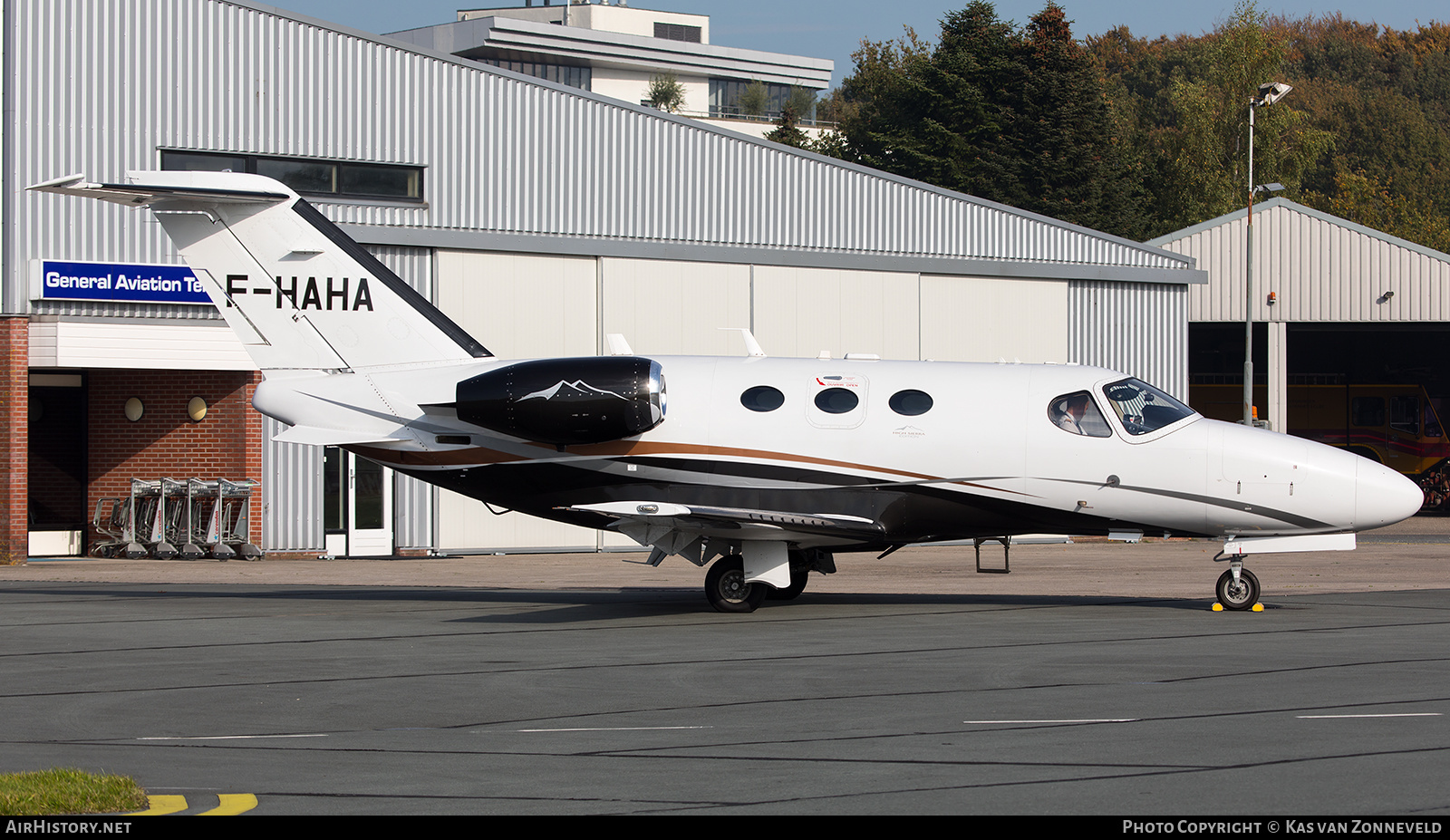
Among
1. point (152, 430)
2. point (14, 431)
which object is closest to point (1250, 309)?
point (152, 430)

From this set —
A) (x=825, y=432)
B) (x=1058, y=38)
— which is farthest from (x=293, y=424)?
(x=1058, y=38)

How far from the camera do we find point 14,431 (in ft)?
82.8

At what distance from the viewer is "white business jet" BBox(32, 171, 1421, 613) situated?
53.4ft

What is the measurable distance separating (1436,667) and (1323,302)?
32335mm

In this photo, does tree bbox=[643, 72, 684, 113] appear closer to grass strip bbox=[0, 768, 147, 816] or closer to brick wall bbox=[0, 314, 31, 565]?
brick wall bbox=[0, 314, 31, 565]

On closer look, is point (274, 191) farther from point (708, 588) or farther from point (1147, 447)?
point (1147, 447)

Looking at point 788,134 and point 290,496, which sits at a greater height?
point 788,134

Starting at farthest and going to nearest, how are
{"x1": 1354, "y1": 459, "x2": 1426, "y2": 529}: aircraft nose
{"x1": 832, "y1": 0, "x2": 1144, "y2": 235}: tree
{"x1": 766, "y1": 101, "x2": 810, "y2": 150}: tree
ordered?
1. {"x1": 766, "y1": 101, "x2": 810, "y2": 150}: tree
2. {"x1": 832, "y1": 0, "x2": 1144, "y2": 235}: tree
3. {"x1": 1354, "y1": 459, "x2": 1426, "y2": 529}: aircraft nose

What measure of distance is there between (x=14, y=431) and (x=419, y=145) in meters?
9.16

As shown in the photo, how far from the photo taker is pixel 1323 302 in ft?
137

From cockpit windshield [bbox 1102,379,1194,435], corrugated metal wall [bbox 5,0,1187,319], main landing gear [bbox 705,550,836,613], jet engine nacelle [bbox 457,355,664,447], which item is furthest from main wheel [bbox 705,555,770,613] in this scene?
corrugated metal wall [bbox 5,0,1187,319]

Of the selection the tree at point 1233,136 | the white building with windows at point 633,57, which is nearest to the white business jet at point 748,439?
the tree at point 1233,136

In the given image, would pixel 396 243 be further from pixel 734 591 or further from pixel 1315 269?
pixel 1315 269

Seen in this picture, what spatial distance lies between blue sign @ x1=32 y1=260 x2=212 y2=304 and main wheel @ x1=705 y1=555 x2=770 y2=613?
500 inches
